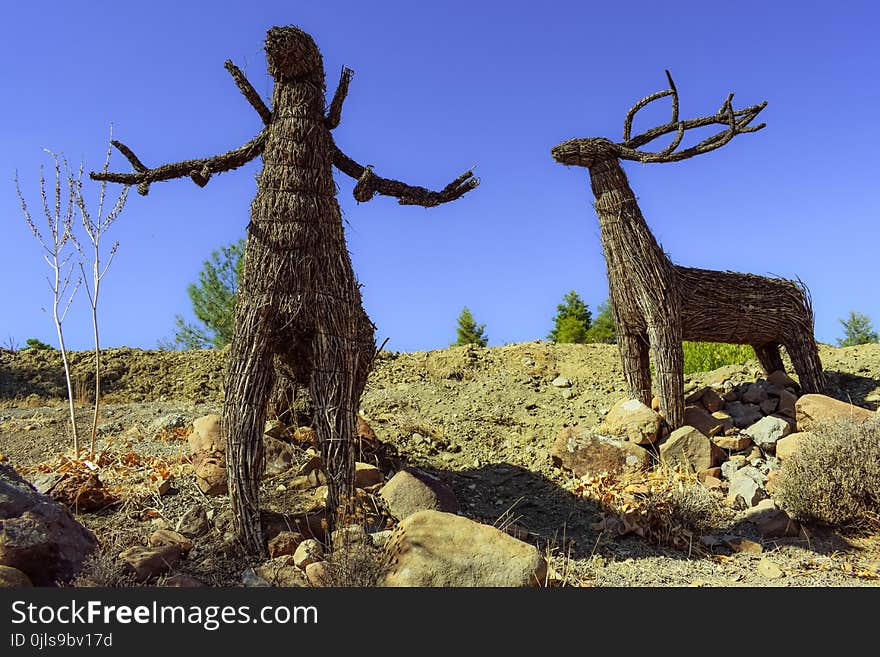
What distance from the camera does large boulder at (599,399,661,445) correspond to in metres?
7.06

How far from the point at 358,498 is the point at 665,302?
13.0 ft

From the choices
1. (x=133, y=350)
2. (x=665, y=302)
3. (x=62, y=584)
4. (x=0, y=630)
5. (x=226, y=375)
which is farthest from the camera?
(x=133, y=350)

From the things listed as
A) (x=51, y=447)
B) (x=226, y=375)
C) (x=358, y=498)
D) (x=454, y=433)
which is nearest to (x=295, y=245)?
(x=226, y=375)

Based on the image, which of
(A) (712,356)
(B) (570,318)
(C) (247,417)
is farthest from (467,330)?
(C) (247,417)

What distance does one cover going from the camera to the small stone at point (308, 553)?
4535 millimetres

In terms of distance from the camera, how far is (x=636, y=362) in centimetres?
777

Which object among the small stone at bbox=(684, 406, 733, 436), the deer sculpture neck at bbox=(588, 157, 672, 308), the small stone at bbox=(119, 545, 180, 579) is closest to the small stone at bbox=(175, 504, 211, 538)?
the small stone at bbox=(119, 545, 180, 579)

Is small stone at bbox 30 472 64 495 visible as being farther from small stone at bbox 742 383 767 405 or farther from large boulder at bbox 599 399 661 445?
small stone at bbox 742 383 767 405

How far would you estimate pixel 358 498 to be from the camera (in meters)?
5.34

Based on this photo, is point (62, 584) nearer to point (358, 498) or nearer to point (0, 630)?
point (0, 630)

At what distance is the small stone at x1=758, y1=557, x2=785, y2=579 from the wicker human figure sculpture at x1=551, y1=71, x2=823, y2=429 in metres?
2.18

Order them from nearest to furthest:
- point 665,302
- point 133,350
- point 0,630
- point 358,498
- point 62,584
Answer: point 0,630 < point 62,584 < point 358,498 < point 665,302 < point 133,350

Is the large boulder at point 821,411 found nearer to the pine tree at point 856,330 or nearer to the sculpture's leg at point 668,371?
the sculpture's leg at point 668,371

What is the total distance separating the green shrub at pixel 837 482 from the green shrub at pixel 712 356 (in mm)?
5206
